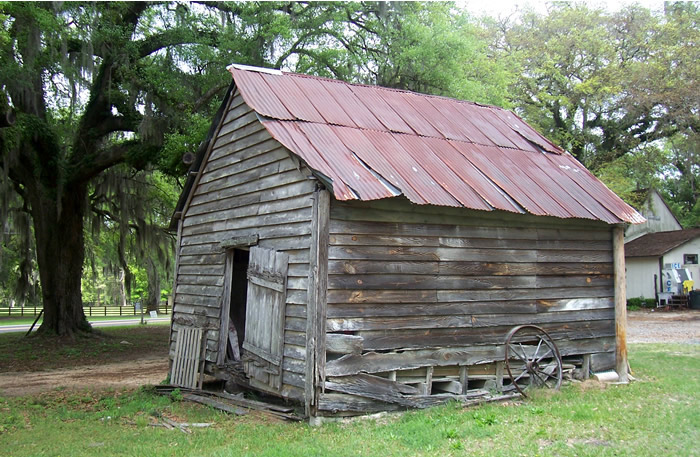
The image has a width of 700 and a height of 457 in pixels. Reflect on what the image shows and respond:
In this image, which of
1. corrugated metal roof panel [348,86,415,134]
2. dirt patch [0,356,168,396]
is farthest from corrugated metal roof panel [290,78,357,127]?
dirt patch [0,356,168,396]

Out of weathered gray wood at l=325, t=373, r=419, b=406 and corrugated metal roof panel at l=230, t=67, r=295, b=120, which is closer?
weathered gray wood at l=325, t=373, r=419, b=406

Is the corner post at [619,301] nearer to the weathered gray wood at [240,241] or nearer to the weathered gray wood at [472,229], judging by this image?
the weathered gray wood at [472,229]

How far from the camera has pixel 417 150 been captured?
9.69 meters

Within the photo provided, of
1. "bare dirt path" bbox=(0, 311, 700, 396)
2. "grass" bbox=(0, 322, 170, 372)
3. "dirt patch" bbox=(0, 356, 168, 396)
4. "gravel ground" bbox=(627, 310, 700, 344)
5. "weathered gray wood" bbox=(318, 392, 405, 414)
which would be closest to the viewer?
"weathered gray wood" bbox=(318, 392, 405, 414)

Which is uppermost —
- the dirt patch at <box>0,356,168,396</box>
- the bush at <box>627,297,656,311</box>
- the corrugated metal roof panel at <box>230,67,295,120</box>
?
the corrugated metal roof panel at <box>230,67,295,120</box>

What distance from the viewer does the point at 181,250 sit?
1197 cm

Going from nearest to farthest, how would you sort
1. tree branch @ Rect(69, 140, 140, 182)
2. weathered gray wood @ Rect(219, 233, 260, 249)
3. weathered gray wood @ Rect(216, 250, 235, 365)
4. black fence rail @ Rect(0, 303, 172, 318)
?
weathered gray wood @ Rect(219, 233, 260, 249) → weathered gray wood @ Rect(216, 250, 235, 365) → tree branch @ Rect(69, 140, 140, 182) → black fence rail @ Rect(0, 303, 172, 318)

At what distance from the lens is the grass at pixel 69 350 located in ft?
50.7

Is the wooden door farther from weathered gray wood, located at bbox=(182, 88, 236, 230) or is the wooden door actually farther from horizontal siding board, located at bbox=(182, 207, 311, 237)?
weathered gray wood, located at bbox=(182, 88, 236, 230)

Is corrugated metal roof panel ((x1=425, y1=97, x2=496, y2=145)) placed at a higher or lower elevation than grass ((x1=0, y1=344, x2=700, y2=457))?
higher

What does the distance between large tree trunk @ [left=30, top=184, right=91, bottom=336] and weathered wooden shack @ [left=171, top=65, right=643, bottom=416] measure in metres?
8.80

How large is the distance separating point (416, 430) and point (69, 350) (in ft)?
44.4

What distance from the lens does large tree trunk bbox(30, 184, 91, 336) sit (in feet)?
60.5

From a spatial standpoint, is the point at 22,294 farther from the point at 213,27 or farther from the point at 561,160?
the point at 561,160
